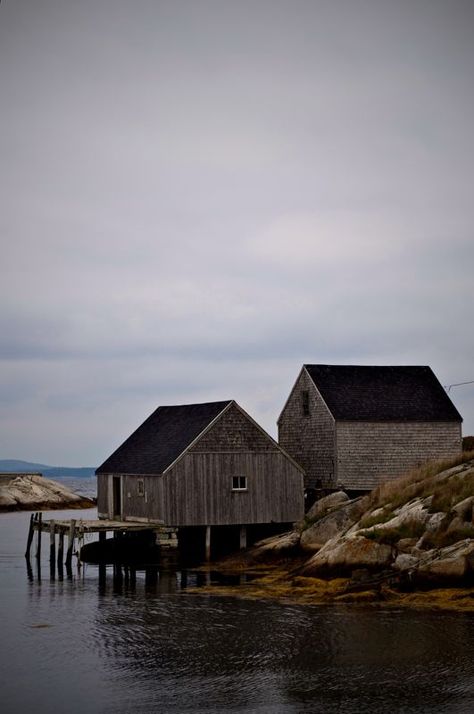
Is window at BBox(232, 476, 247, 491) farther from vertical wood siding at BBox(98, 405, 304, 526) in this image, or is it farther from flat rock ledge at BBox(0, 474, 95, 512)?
flat rock ledge at BBox(0, 474, 95, 512)

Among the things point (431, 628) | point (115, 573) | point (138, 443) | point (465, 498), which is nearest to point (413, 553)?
point (465, 498)

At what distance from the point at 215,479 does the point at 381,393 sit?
12.2 meters

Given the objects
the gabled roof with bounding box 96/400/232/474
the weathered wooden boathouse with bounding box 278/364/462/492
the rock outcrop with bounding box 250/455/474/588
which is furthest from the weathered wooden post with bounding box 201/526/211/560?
the rock outcrop with bounding box 250/455/474/588

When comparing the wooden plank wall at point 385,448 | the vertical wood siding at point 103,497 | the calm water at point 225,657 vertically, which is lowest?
the calm water at point 225,657

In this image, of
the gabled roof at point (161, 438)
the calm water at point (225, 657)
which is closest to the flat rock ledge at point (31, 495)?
the gabled roof at point (161, 438)

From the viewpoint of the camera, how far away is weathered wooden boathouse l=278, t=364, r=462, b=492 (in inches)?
2050

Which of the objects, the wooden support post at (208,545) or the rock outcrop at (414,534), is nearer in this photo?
the rock outcrop at (414,534)

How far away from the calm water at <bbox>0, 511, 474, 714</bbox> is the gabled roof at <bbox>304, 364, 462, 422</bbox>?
2016 centimetres

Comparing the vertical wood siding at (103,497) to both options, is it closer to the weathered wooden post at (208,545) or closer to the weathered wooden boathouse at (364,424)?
the weathered wooden post at (208,545)

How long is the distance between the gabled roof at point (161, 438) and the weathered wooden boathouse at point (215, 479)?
7 centimetres

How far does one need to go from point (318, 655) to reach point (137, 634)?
5824mm

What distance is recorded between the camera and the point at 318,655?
1004 inches

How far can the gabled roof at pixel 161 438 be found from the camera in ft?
156

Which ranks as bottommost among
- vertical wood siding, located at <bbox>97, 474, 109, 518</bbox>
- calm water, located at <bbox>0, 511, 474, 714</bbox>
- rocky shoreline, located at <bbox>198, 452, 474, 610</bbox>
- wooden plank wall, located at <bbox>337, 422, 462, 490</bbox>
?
calm water, located at <bbox>0, 511, 474, 714</bbox>
